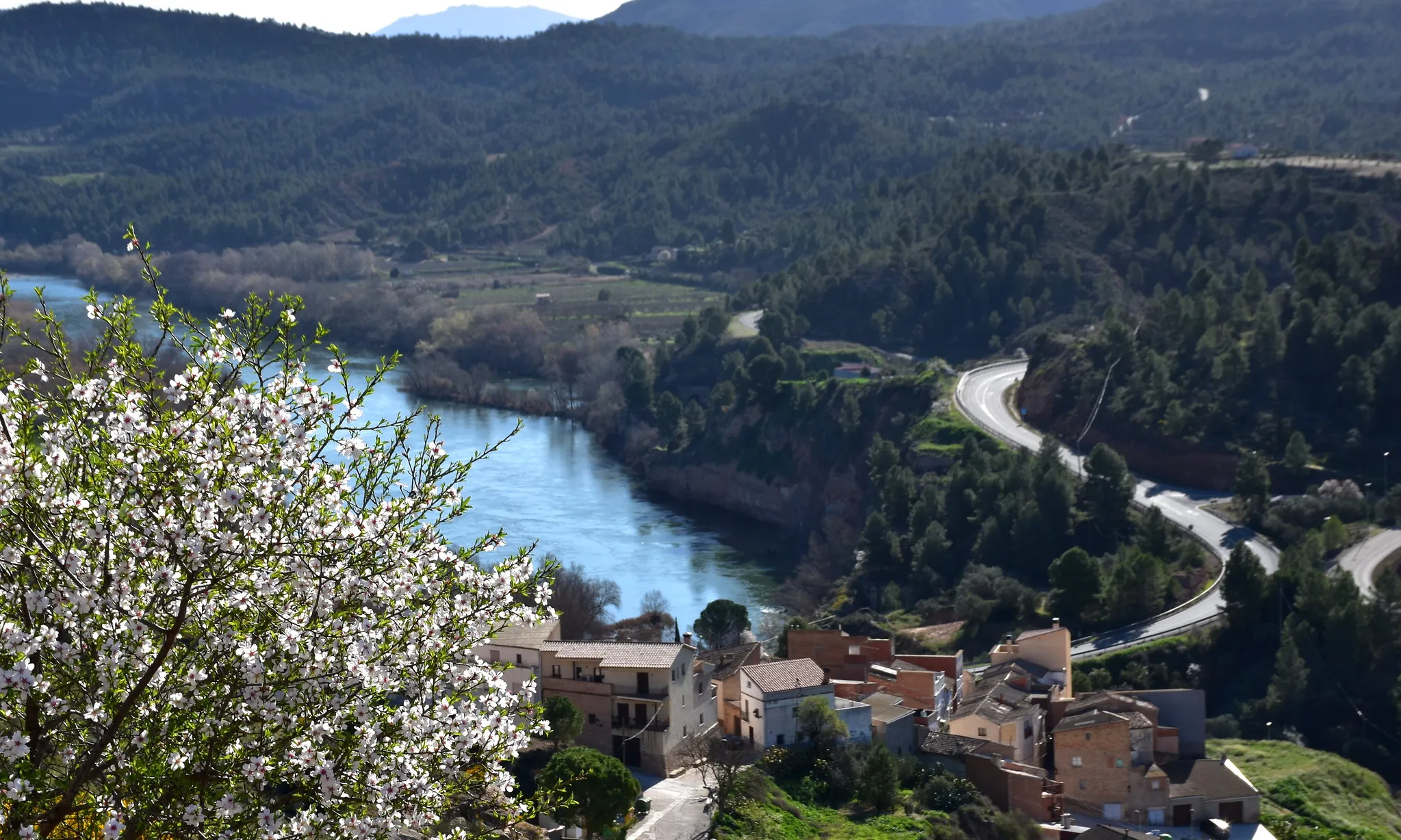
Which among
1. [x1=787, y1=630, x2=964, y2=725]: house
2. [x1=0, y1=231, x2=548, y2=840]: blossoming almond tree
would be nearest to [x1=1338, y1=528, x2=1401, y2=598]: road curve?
[x1=787, y1=630, x2=964, y2=725]: house

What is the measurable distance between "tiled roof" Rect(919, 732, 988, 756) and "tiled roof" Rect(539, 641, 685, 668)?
3710 millimetres

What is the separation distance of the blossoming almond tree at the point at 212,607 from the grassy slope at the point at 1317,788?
18.1 m

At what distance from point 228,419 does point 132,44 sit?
16214 centimetres

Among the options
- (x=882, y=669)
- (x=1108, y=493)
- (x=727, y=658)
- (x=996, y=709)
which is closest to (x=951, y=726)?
(x=996, y=709)

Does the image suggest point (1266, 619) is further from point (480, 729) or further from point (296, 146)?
point (296, 146)

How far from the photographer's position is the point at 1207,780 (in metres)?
22.5

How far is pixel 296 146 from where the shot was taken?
5305 inches

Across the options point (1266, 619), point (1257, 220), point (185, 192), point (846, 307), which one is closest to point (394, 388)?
point (846, 307)

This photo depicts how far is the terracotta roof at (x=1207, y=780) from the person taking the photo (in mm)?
22031

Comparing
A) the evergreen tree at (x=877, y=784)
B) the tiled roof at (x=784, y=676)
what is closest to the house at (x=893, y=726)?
the tiled roof at (x=784, y=676)

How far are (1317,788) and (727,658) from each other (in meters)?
8.65

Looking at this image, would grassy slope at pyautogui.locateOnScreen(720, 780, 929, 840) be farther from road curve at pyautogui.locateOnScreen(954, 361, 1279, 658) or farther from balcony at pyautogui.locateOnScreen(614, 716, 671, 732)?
road curve at pyautogui.locateOnScreen(954, 361, 1279, 658)

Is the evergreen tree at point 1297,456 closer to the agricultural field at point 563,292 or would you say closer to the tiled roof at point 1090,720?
the tiled roof at point 1090,720

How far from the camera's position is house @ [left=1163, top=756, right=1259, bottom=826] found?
21828 millimetres
